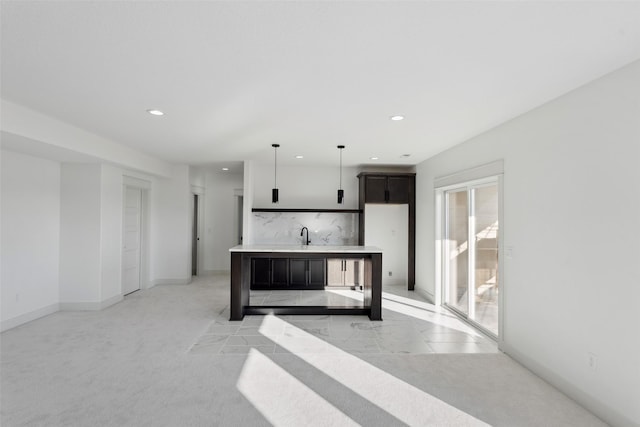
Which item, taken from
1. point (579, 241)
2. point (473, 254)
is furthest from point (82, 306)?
point (579, 241)

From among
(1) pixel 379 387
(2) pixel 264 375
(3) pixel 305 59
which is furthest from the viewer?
(2) pixel 264 375

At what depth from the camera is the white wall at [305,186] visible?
6836 millimetres

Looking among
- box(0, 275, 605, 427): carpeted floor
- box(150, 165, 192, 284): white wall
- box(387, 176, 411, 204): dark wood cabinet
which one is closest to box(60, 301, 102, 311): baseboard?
box(0, 275, 605, 427): carpeted floor

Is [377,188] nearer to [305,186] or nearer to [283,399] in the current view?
[305,186]

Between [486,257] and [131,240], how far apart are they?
5.95 meters

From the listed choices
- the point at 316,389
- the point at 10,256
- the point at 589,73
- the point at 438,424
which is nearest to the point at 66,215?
the point at 10,256

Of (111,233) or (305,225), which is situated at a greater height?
(305,225)

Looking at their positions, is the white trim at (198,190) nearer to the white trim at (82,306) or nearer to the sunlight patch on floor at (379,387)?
the white trim at (82,306)

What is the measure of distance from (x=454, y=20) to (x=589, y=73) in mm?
1391

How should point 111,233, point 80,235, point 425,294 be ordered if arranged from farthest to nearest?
point 425,294, point 111,233, point 80,235

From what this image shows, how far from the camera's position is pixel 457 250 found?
4988 millimetres

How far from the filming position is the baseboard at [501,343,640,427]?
2.24 meters

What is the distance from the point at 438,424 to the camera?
7.40 ft

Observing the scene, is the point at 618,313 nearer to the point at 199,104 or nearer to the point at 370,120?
the point at 370,120
